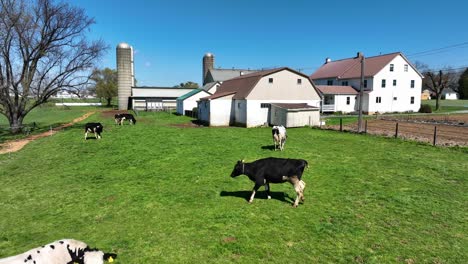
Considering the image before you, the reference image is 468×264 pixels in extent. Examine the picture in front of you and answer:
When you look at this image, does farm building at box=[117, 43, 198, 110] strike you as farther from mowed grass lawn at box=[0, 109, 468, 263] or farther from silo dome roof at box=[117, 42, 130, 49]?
mowed grass lawn at box=[0, 109, 468, 263]

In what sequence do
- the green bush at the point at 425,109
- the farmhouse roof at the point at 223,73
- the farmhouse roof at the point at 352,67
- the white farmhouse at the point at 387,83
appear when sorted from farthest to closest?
the farmhouse roof at the point at 223,73, the green bush at the point at 425,109, the farmhouse roof at the point at 352,67, the white farmhouse at the point at 387,83

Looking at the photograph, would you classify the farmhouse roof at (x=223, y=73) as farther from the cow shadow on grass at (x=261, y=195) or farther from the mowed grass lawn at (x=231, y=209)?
the cow shadow on grass at (x=261, y=195)

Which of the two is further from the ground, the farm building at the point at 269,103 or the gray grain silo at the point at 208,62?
the gray grain silo at the point at 208,62

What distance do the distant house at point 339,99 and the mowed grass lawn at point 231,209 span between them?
107ft

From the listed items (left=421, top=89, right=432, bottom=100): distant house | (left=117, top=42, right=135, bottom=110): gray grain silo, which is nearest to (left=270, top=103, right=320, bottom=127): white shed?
(left=117, top=42, right=135, bottom=110): gray grain silo

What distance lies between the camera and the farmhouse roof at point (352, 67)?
50.1 m

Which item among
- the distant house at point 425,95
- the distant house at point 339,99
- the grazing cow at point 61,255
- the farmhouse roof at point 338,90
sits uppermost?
the distant house at point 425,95

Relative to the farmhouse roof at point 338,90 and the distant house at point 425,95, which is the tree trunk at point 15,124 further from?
the distant house at point 425,95

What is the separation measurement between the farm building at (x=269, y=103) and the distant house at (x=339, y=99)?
15.8m

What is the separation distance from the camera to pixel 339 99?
163ft

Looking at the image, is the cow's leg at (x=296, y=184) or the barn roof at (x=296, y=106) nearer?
the cow's leg at (x=296, y=184)

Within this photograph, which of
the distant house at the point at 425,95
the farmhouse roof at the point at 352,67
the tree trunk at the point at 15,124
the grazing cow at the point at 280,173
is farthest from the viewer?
the distant house at the point at 425,95

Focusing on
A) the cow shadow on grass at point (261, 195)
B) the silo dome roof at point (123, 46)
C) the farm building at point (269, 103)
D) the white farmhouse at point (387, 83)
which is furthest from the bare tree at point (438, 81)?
the silo dome roof at point (123, 46)

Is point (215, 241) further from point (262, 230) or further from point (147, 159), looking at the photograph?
point (147, 159)
